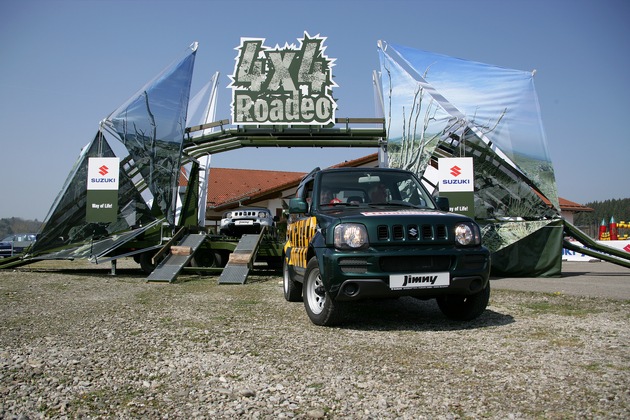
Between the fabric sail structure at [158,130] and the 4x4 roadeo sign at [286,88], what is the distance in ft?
5.85

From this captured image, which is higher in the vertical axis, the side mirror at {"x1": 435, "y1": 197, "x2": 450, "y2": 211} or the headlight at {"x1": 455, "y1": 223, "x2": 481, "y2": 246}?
the side mirror at {"x1": 435, "y1": 197, "x2": 450, "y2": 211}

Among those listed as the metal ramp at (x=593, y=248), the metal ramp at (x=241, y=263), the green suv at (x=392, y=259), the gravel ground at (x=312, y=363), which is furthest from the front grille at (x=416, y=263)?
the metal ramp at (x=593, y=248)

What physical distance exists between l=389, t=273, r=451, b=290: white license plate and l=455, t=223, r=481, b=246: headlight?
0.44 meters

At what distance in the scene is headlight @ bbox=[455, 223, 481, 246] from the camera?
5.21 meters

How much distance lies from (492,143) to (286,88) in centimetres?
653

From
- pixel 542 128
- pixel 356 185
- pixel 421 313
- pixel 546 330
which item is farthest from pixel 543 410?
pixel 542 128

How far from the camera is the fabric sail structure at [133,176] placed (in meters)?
12.7

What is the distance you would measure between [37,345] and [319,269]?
2731mm

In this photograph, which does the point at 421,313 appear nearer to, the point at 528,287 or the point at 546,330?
the point at 546,330

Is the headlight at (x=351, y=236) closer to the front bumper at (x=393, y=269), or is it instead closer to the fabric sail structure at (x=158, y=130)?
the front bumper at (x=393, y=269)

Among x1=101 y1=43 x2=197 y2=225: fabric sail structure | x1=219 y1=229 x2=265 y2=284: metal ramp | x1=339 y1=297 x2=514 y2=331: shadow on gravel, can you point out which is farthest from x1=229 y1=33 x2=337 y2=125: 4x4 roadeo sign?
x1=339 y1=297 x2=514 y2=331: shadow on gravel

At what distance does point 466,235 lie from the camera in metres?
5.24

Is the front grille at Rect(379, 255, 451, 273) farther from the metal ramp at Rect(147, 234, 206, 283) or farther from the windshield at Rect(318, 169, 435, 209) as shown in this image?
the metal ramp at Rect(147, 234, 206, 283)

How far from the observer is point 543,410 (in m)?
2.75
